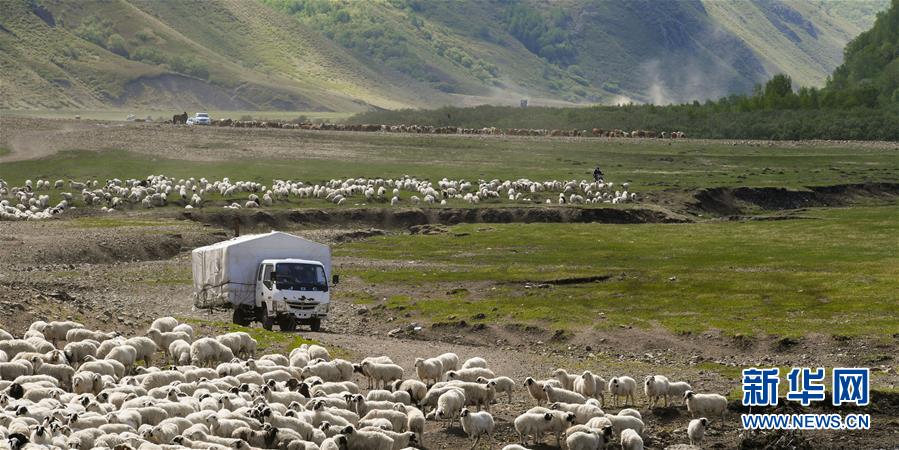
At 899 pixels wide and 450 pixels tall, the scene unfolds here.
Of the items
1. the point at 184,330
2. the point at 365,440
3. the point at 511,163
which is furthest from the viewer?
the point at 511,163

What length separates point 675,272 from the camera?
55531mm

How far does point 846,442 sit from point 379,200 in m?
58.1

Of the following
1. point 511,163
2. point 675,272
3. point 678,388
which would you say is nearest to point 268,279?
point 678,388

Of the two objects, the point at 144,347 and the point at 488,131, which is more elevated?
the point at 488,131

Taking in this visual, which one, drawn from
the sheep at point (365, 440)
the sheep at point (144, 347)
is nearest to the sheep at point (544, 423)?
the sheep at point (365, 440)

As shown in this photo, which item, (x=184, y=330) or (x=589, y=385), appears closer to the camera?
(x=589, y=385)

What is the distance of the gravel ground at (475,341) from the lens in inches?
1176

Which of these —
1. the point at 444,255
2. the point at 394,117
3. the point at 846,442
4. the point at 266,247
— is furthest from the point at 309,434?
the point at 394,117

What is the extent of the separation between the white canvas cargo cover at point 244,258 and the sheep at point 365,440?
21.1 meters

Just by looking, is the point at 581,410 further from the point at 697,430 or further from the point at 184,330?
the point at 184,330

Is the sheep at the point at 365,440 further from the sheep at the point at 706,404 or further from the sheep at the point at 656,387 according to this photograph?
the sheep at the point at 656,387

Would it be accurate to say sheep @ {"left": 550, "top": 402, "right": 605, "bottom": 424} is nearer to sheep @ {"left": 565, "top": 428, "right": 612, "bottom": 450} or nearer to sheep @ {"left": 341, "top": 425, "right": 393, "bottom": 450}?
sheep @ {"left": 565, "top": 428, "right": 612, "bottom": 450}

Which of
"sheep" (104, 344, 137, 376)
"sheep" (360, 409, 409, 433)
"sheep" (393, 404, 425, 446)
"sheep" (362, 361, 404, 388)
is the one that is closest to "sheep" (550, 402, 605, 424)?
"sheep" (393, 404, 425, 446)

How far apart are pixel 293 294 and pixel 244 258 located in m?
3.23
